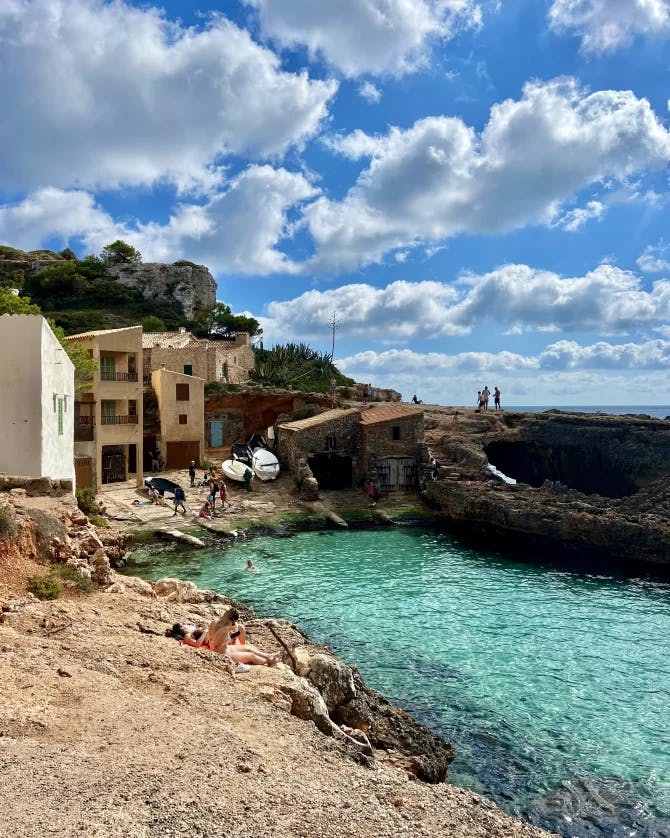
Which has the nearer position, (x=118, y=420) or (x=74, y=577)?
(x=74, y=577)

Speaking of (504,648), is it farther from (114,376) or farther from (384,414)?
(114,376)

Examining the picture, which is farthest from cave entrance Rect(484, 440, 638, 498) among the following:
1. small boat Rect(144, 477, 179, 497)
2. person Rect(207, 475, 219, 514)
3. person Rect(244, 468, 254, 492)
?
small boat Rect(144, 477, 179, 497)

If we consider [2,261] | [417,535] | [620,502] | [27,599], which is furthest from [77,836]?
[2,261]

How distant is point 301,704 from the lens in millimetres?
8812

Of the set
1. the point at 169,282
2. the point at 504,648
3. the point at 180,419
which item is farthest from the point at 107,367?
the point at 169,282

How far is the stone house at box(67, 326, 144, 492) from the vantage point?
109 ft

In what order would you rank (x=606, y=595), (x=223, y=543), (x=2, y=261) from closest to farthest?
(x=606, y=595)
(x=223, y=543)
(x=2, y=261)

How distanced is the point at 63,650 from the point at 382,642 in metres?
9.32

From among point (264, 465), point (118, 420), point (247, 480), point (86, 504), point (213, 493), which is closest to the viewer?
point (86, 504)

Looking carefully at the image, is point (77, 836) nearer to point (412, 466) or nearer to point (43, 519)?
point (43, 519)

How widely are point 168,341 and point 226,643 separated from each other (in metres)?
42.5

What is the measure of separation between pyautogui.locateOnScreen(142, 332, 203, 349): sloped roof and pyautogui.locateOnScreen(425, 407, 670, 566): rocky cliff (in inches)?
853

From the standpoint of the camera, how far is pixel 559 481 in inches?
1390

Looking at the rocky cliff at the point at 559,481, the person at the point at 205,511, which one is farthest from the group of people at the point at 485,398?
the person at the point at 205,511
